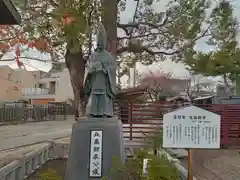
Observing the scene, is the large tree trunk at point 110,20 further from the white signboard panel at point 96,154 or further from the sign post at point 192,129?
the sign post at point 192,129

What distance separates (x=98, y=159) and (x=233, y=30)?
6.94 metres

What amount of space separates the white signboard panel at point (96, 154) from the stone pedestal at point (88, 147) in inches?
1.5

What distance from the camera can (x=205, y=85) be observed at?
128 ft

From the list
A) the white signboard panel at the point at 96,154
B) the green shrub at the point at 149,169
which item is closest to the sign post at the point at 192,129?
the green shrub at the point at 149,169

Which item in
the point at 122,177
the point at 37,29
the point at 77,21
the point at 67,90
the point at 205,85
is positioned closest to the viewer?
the point at 122,177

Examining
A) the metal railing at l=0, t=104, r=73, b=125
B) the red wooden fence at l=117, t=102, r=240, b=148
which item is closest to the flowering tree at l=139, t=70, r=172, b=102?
the metal railing at l=0, t=104, r=73, b=125

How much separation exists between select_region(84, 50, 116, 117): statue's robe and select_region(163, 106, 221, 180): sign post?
2.41 m

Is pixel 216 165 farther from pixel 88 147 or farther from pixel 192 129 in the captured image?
pixel 192 129

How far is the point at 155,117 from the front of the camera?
12773 millimetres

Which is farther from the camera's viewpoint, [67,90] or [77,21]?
[67,90]

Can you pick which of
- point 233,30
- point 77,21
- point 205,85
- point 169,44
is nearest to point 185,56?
point 169,44

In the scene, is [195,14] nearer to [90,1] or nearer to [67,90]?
[90,1]

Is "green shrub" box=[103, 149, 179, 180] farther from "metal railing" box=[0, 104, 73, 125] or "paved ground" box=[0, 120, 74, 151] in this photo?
"metal railing" box=[0, 104, 73, 125]

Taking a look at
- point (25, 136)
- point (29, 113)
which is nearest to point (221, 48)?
point (25, 136)
